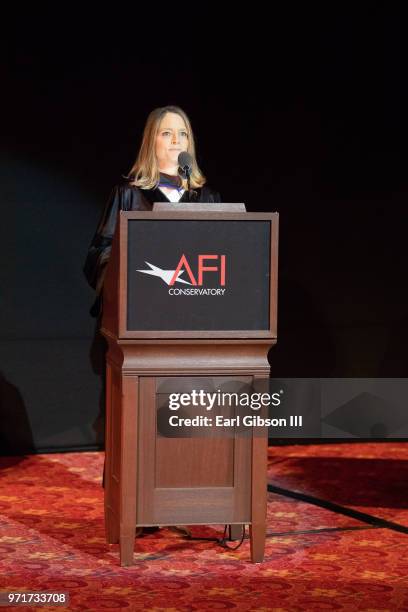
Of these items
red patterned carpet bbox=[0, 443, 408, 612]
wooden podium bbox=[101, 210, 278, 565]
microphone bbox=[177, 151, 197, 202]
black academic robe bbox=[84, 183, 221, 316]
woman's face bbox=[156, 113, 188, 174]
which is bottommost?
red patterned carpet bbox=[0, 443, 408, 612]

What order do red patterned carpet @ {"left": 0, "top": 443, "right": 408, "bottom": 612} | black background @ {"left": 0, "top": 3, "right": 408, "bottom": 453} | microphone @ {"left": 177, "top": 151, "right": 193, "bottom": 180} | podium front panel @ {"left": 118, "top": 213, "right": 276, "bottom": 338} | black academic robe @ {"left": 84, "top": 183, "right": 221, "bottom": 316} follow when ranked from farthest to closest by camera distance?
black background @ {"left": 0, "top": 3, "right": 408, "bottom": 453} → black academic robe @ {"left": 84, "top": 183, "right": 221, "bottom": 316} → microphone @ {"left": 177, "top": 151, "right": 193, "bottom": 180} → podium front panel @ {"left": 118, "top": 213, "right": 276, "bottom": 338} → red patterned carpet @ {"left": 0, "top": 443, "right": 408, "bottom": 612}

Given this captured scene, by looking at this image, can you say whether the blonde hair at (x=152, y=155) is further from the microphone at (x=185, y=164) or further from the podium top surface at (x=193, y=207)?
the podium top surface at (x=193, y=207)

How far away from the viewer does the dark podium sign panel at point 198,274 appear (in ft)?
12.5

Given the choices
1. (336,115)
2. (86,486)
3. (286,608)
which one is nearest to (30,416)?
(86,486)

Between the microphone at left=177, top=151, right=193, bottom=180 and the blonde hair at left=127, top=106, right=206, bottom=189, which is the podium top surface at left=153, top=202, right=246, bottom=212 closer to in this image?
the microphone at left=177, top=151, right=193, bottom=180

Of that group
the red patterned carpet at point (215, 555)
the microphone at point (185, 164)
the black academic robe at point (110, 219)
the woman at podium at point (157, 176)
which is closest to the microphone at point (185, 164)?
the microphone at point (185, 164)

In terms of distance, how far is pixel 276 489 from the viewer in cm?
554

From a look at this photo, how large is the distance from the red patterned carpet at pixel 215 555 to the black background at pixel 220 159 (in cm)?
103

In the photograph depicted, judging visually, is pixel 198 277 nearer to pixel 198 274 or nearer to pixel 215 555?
pixel 198 274

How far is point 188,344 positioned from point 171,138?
110cm

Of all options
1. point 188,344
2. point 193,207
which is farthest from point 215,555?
point 193,207

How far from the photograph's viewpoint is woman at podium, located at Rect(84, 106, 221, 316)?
4.53m

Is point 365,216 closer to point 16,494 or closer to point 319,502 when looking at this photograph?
point 319,502

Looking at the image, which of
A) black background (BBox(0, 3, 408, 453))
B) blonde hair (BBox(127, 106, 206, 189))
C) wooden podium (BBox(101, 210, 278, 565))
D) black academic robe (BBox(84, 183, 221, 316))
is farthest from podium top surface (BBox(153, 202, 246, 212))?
black background (BBox(0, 3, 408, 453))
